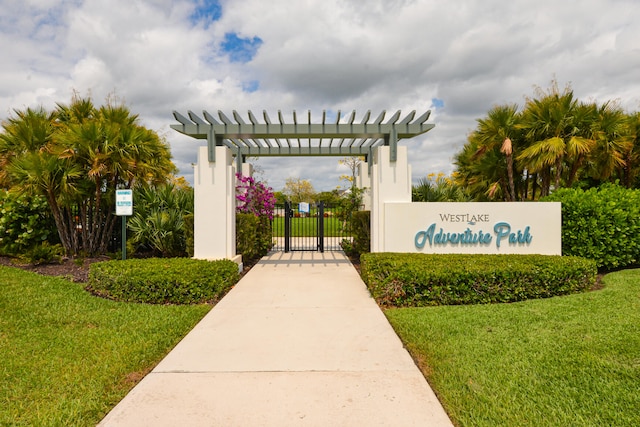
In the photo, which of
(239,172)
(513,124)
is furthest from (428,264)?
(513,124)

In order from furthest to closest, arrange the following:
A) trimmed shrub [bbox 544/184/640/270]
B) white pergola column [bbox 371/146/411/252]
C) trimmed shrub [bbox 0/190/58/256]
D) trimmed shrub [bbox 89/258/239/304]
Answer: trimmed shrub [bbox 0/190/58/256] < white pergola column [bbox 371/146/411/252] < trimmed shrub [bbox 544/184/640/270] < trimmed shrub [bbox 89/258/239/304]

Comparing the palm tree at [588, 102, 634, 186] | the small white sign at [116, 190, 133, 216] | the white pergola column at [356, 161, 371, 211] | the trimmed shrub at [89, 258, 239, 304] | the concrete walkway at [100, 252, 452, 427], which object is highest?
the palm tree at [588, 102, 634, 186]

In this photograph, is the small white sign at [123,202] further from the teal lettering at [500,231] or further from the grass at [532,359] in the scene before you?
the teal lettering at [500,231]

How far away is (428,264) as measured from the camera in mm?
5914

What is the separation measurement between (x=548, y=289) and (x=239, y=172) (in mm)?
8810

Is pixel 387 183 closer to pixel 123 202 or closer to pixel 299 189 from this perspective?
pixel 123 202

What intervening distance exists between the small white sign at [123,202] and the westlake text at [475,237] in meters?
6.37

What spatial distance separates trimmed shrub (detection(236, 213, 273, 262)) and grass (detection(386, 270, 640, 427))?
16.8ft

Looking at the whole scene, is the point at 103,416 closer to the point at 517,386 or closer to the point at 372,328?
the point at 372,328

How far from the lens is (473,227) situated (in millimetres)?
7902

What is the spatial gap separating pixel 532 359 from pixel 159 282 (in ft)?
17.3

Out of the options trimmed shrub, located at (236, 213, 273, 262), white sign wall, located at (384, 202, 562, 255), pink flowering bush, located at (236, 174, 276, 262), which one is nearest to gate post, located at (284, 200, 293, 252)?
pink flowering bush, located at (236, 174, 276, 262)

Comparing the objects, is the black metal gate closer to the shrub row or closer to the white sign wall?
the white sign wall

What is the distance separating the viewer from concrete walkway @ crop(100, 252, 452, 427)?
2684 millimetres
